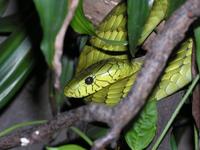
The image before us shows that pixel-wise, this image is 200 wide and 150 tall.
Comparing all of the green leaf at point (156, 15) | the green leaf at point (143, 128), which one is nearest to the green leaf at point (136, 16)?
the green leaf at point (143, 128)

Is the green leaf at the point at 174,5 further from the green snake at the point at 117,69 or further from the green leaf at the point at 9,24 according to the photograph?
the green leaf at the point at 9,24

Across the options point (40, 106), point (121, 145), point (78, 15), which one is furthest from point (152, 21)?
point (40, 106)

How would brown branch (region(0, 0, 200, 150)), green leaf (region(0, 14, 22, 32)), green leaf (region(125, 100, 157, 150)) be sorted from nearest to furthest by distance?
brown branch (region(0, 0, 200, 150)) → green leaf (region(125, 100, 157, 150)) → green leaf (region(0, 14, 22, 32))

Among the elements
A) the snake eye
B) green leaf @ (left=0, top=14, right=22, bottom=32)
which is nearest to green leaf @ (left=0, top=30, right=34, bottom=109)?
green leaf @ (left=0, top=14, right=22, bottom=32)

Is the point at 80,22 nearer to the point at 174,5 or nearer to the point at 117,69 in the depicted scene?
the point at 174,5

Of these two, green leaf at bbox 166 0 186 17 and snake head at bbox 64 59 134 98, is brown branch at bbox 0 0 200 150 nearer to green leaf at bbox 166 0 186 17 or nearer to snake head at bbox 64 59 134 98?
green leaf at bbox 166 0 186 17
